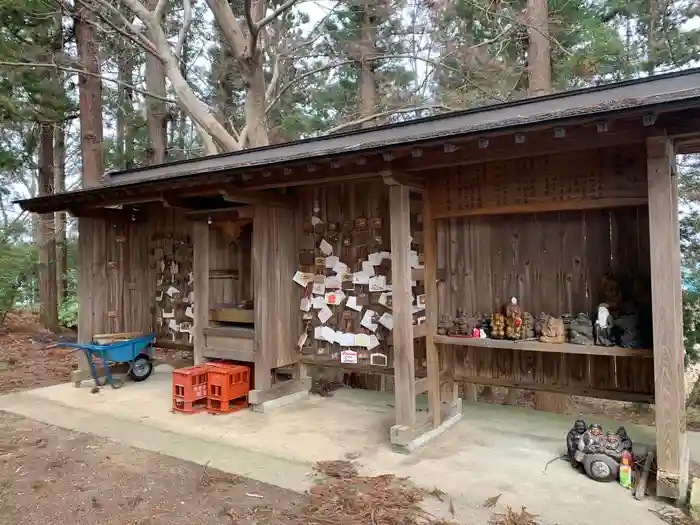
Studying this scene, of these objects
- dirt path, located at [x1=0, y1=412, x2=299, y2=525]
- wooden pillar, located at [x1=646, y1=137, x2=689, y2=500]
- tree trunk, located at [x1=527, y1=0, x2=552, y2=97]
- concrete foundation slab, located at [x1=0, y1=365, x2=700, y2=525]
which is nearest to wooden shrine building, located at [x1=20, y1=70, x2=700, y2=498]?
wooden pillar, located at [x1=646, y1=137, x2=689, y2=500]

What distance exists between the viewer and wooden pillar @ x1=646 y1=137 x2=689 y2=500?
2.87 meters

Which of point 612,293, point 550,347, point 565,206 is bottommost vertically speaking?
point 550,347

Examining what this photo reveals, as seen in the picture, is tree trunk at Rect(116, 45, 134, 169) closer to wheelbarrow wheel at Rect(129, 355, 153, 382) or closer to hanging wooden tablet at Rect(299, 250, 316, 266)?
wheelbarrow wheel at Rect(129, 355, 153, 382)

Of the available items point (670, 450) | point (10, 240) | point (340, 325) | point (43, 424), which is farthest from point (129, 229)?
point (10, 240)

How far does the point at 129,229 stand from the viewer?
675 cm

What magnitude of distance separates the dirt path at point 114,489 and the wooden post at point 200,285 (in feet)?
4.86

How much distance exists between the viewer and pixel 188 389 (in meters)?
4.88

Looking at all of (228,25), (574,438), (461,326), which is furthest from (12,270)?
(574,438)

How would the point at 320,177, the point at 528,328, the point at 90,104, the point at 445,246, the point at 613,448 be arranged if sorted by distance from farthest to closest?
the point at 90,104 < the point at 445,246 < the point at 320,177 < the point at 528,328 < the point at 613,448

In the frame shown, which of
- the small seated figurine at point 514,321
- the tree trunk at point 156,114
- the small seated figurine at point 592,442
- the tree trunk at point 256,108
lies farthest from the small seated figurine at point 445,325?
the tree trunk at point 156,114

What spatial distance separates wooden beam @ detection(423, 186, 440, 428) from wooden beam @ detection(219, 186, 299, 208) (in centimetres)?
162

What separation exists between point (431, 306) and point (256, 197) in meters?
1.95

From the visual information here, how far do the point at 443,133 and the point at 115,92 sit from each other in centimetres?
1145

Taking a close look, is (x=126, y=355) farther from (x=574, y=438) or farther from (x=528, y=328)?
(x=574, y=438)
